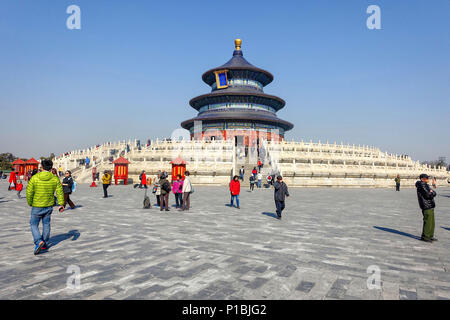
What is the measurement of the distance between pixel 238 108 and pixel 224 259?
42398 millimetres

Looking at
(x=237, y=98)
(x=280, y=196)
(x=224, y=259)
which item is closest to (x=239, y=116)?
(x=237, y=98)

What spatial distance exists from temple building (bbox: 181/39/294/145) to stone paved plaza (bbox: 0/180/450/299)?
35215 millimetres

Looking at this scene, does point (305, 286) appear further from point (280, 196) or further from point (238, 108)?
point (238, 108)

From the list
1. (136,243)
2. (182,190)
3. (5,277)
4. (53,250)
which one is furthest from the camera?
(182,190)

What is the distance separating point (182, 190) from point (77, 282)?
7.17 m

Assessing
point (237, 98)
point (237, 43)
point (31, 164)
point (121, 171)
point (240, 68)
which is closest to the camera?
point (121, 171)

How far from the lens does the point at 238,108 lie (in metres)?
46.0

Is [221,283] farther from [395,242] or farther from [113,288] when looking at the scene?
[395,242]

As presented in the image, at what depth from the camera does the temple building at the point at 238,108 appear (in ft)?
145

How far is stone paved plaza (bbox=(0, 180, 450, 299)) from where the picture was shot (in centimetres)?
372

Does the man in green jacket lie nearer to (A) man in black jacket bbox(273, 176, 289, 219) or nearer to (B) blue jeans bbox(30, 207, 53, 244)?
(B) blue jeans bbox(30, 207, 53, 244)

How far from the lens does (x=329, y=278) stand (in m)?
4.17

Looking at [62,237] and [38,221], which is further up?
[38,221]
